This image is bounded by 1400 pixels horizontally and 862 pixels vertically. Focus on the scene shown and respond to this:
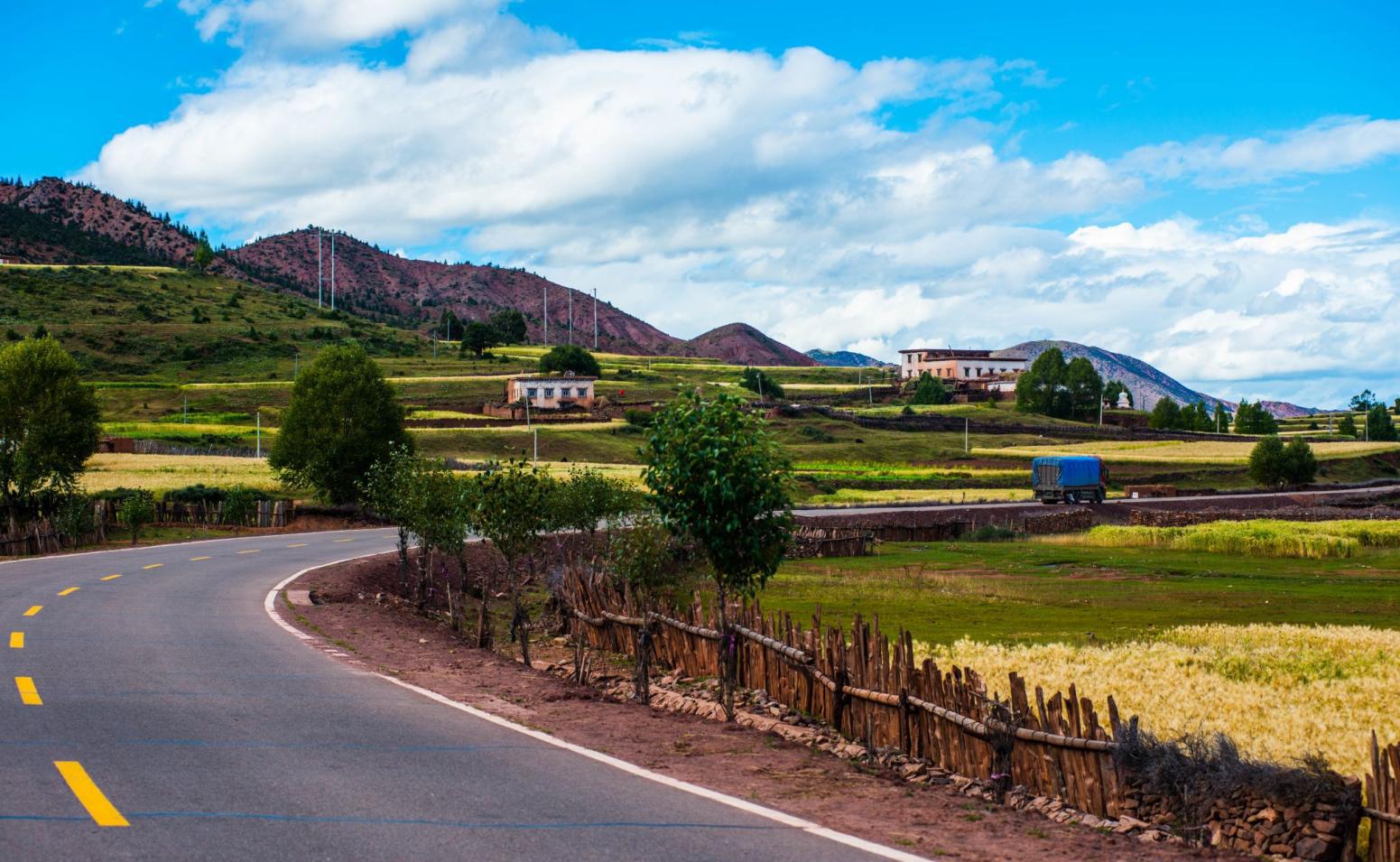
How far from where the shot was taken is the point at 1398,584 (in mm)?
44625

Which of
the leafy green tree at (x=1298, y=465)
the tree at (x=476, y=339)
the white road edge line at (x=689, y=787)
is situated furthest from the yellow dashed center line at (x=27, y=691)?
the tree at (x=476, y=339)

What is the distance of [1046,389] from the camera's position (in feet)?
619

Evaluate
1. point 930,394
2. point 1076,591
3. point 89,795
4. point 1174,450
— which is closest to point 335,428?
point 1076,591

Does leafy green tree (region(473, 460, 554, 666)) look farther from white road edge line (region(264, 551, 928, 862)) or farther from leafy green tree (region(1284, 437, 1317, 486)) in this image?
leafy green tree (region(1284, 437, 1317, 486))

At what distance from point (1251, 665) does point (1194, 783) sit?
13.5 meters

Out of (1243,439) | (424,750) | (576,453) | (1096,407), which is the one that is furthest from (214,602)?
(1096,407)

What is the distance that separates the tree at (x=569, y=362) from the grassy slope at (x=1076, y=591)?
112m

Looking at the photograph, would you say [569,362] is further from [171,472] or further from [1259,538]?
[1259,538]

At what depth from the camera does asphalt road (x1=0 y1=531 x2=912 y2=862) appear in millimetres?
9695

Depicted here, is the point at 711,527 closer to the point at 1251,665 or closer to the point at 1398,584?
the point at 1251,665

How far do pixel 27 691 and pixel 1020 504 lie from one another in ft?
268

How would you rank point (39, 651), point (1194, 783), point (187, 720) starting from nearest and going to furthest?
point (1194, 783)
point (187, 720)
point (39, 651)

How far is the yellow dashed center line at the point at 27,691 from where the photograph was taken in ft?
50.5

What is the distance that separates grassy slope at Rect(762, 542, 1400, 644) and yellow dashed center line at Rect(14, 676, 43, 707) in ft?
64.3
